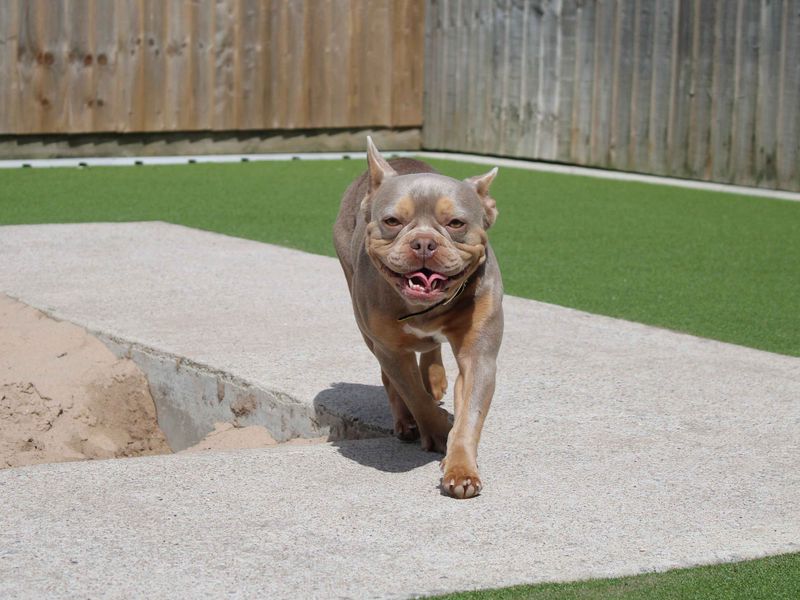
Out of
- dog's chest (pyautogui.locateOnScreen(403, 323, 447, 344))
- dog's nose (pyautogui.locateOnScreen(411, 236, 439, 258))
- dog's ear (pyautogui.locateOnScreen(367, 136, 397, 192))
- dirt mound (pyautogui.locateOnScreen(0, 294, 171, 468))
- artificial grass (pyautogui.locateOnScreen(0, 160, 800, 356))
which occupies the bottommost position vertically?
dirt mound (pyautogui.locateOnScreen(0, 294, 171, 468))

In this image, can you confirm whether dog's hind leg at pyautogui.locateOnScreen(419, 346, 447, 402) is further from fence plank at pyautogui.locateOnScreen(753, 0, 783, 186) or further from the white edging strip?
fence plank at pyautogui.locateOnScreen(753, 0, 783, 186)

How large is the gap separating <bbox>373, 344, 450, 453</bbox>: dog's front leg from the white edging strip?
800 cm

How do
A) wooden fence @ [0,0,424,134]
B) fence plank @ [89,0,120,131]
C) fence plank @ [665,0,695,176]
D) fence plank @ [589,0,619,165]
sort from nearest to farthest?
fence plank @ [665,0,695,176] → fence plank @ [589,0,619,165] → wooden fence @ [0,0,424,134] → fence plank @ [89,0,120,131]

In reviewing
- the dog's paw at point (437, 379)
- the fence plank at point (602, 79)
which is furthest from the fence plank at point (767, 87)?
the dog's paw at point (437, 379)

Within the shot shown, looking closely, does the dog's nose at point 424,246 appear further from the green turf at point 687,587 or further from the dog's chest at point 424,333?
the green turf at point 687,587

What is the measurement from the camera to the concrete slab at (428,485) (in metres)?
3.33

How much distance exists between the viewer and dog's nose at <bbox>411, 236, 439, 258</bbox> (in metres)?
3.78

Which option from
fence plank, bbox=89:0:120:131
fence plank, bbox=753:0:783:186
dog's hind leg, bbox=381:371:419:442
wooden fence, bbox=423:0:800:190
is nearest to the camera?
dog's hind leg, bbox=381:371:419:442

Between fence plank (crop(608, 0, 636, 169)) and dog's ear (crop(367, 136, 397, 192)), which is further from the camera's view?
fence plank (crop(608, 0, 636, 169))

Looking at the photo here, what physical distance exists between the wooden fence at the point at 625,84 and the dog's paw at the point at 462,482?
8833 millimetres

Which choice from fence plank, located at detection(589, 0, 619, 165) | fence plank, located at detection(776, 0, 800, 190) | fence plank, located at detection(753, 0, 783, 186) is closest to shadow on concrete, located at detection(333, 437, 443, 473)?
fence plank, located at detection(776, 0, 800, 190)

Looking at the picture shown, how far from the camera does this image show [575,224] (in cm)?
1053

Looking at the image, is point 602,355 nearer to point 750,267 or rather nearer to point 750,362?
point 750,362

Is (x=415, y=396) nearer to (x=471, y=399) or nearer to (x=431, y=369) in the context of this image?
(x=471, y=399)
